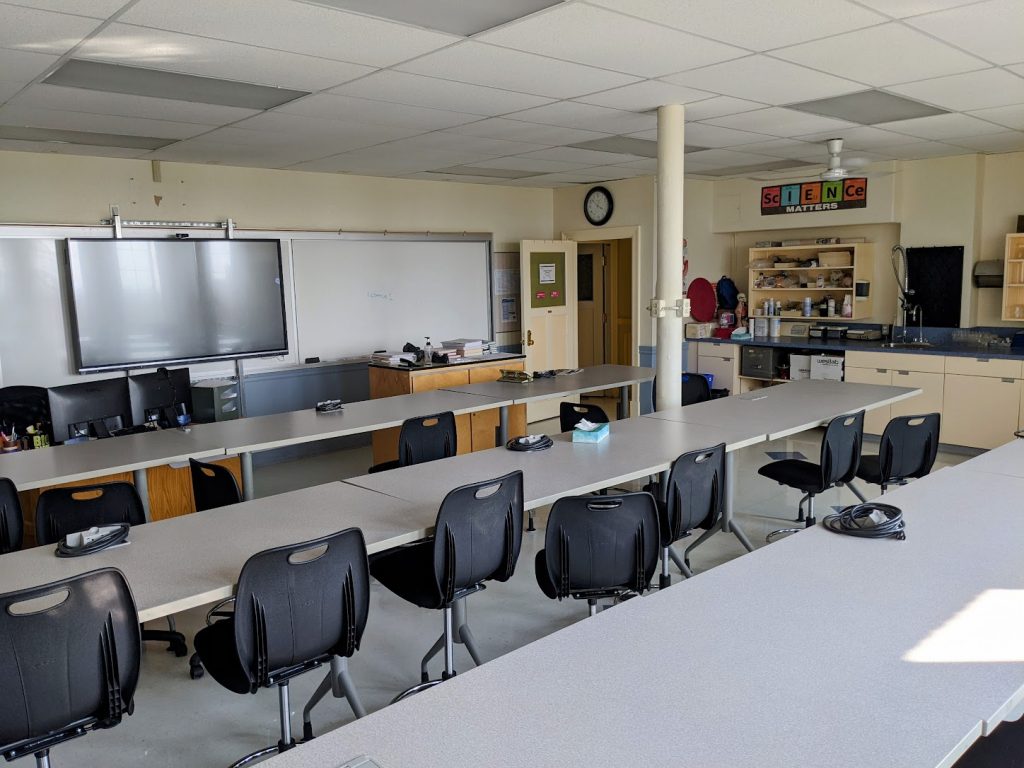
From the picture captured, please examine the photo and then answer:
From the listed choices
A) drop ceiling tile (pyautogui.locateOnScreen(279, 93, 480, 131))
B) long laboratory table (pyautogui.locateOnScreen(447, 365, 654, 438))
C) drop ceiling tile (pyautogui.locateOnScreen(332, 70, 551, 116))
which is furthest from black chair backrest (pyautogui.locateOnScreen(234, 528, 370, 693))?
long laboratory table (pyautogui.locateOnScreen(447, 365, 654, 438))

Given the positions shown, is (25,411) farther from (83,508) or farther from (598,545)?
(598,545)

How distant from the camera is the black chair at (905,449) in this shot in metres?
4.34

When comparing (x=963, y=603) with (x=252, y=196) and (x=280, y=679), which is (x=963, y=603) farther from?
(x=252, y=196)

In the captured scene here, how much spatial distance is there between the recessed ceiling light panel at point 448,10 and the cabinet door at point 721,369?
602 centimetres

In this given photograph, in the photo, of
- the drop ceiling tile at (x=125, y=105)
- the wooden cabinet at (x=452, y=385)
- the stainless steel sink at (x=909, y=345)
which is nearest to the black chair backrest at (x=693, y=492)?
the wooden cabinet at (x=452, y=385)

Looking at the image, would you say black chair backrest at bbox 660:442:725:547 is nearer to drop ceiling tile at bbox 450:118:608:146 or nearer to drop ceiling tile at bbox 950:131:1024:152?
drop ceiling tile at bbox 450:118:608:146

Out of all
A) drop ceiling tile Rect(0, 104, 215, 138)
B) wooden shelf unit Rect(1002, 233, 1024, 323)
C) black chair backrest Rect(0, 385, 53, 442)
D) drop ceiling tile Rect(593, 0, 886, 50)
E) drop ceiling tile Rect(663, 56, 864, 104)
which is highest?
drop ceiling tile Rect(0, 104, 215, 138)

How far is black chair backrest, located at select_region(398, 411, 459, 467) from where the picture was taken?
14.5 feet

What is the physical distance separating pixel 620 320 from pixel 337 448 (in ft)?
14.0

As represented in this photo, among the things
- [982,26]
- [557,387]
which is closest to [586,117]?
[557,387]

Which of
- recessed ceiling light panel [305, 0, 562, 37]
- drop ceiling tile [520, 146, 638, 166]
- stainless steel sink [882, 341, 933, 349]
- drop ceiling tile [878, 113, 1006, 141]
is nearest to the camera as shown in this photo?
recessed ceiling light panel [305, 0, 562, 37]

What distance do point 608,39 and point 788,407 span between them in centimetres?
267

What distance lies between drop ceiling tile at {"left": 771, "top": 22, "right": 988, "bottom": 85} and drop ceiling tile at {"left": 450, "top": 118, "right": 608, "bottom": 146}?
6.45ft

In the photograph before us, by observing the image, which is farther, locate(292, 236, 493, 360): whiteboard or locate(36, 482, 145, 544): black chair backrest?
locate(292, 236, 493, 360): whiteboard
